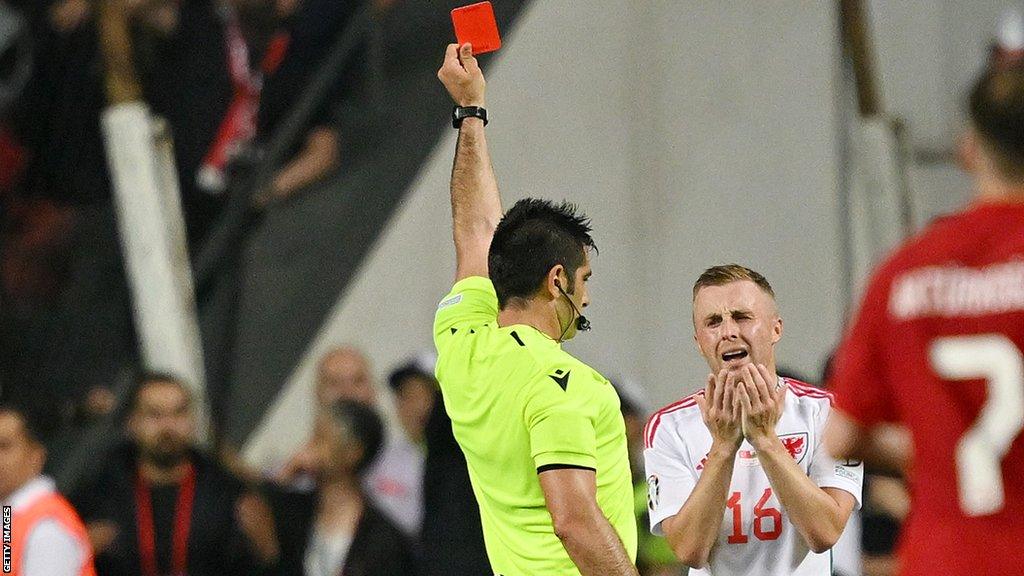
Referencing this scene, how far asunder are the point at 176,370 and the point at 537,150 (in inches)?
96.7

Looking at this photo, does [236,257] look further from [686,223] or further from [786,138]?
[786,138]

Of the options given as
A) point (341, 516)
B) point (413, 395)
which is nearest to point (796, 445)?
point (341, 516)

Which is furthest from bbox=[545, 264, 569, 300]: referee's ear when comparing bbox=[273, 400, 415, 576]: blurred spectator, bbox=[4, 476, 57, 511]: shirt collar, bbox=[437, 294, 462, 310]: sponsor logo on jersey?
bbox=[273, 400, 415, 576]: blurred spectator

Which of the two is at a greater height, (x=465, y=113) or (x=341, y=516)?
(x=465, y=113)

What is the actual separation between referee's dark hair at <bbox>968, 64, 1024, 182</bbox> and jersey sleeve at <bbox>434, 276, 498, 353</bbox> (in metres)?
1.79

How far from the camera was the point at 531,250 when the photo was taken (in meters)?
4.13

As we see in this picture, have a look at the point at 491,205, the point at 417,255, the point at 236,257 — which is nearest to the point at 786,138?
the point at 417,255

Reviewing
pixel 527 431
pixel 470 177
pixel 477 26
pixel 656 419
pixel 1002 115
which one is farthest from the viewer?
pixel 477 26

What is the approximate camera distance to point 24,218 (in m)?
8.83

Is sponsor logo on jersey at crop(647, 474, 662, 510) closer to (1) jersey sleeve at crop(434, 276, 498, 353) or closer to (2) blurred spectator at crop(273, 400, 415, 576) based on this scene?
(1) jersey sleeve at crop(434, 276, 498, 353)

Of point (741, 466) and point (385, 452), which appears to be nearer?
point (741, 466)

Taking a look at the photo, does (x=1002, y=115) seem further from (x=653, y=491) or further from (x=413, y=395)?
(x=413, y=395)

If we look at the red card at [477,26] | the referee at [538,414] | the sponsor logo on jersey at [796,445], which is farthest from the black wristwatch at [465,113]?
the sponsor logo on jersey at [796,445]

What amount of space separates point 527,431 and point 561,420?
6.0 inches
